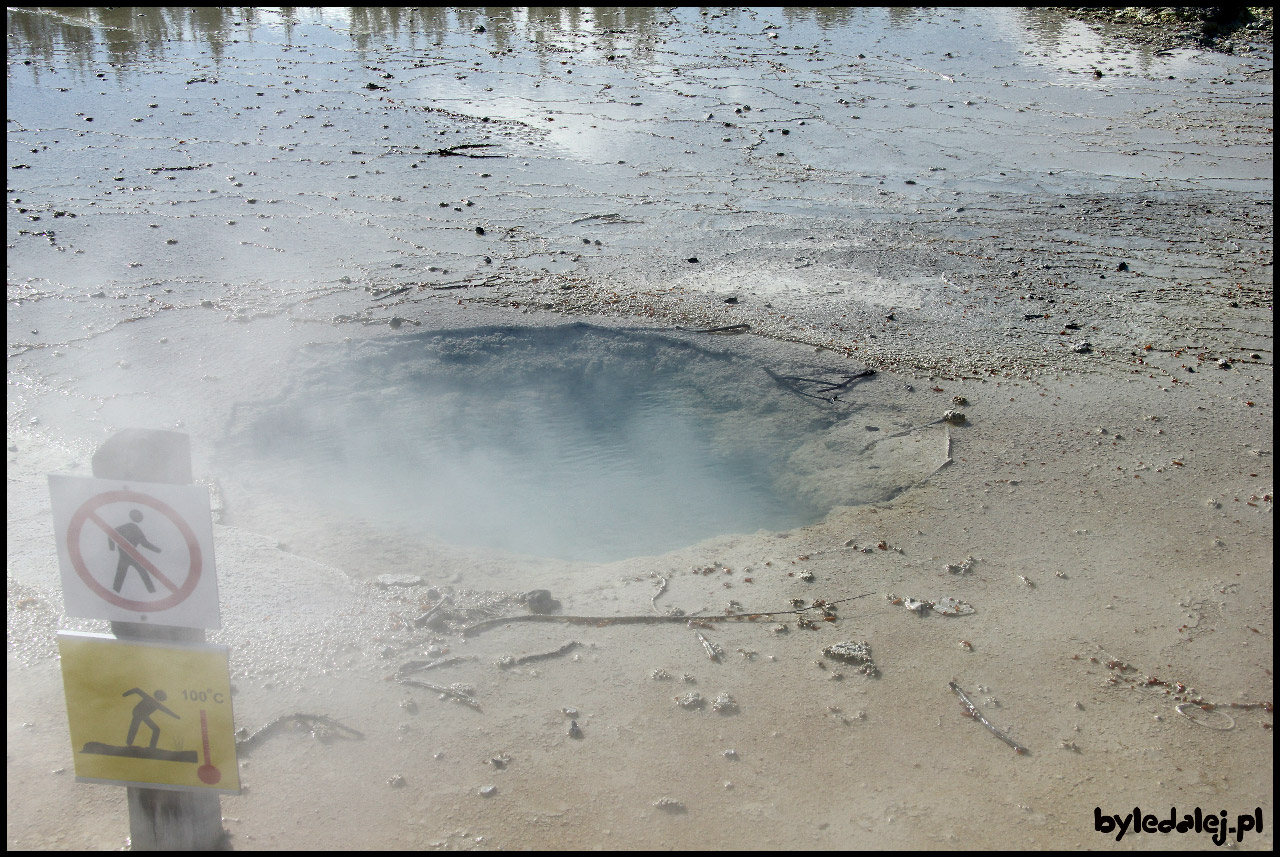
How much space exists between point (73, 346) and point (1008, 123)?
10.2 meters

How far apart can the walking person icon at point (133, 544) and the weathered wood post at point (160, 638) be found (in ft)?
0.35

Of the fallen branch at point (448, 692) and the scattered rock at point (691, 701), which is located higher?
the fallen branch at point (448, 692)

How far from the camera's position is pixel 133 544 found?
2.19 metres

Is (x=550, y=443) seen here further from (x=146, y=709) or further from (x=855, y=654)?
(x=146, y=709)

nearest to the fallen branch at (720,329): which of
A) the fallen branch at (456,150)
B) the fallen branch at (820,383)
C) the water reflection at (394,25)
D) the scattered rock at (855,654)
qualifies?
the fallen branch at (820,383)

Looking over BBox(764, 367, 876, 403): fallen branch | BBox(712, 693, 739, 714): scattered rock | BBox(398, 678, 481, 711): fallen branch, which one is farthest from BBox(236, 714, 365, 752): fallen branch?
BBox(764, 367, 876, 403): fallen branch

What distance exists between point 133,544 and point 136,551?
2 centimetres

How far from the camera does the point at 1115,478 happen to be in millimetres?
4801

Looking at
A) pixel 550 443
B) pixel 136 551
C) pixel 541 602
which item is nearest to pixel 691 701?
pixel 541 602

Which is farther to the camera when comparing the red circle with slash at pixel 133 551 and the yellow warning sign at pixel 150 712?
the yellow warning sign at pixel 150 712

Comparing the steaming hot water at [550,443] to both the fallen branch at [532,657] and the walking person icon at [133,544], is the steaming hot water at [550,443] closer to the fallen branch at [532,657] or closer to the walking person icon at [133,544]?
the fallen branch at [532,657]

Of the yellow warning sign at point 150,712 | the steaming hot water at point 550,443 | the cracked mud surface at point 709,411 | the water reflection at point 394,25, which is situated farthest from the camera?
the water reflection at point 394,25

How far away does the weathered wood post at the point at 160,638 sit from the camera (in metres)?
2.14

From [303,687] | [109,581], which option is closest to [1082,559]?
[303,687]
